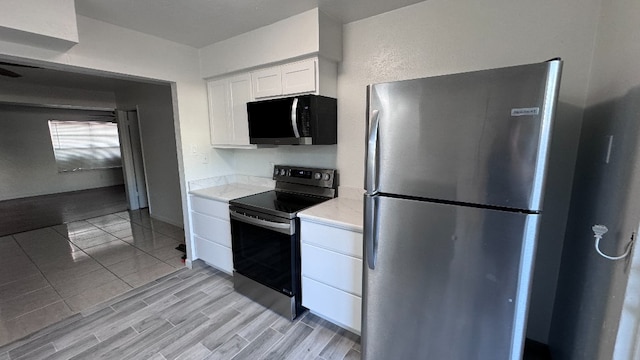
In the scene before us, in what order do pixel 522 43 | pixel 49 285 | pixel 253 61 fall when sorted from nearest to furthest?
pixel 522 43, pixel 253 61, pixel 49 285

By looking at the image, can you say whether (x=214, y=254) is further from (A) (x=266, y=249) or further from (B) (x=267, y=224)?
(B) (x=267, y=224)

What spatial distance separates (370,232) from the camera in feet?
4.45

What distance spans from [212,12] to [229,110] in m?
0.95

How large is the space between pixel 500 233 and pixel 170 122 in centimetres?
424

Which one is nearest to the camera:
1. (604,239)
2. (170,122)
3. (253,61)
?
(604,239)

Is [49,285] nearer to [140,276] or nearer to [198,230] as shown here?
[140,276]

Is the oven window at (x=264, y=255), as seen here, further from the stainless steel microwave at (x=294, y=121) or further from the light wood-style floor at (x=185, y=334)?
the stainless steel microwave at (x=294, y=121)

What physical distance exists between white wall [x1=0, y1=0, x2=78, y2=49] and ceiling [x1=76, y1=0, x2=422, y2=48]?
230 millimetres

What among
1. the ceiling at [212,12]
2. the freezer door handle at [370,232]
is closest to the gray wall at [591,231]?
the freezer door handle at [370,232]

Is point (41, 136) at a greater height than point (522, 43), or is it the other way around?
point (522, 43)

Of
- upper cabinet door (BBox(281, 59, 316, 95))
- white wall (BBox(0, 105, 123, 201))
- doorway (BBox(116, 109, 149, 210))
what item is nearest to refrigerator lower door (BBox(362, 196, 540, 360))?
upper cabinet door (BBox(281, 59, 316, 95))

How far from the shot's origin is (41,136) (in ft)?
22.0

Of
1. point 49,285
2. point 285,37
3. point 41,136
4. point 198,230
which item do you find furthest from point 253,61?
A: point 41,136

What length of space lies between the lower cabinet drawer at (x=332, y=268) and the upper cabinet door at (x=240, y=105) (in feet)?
4.44
